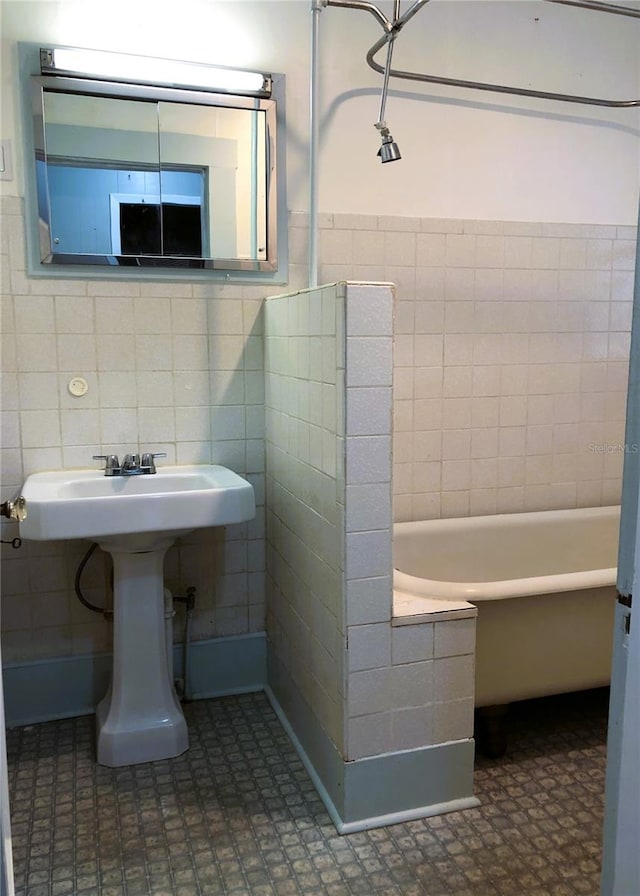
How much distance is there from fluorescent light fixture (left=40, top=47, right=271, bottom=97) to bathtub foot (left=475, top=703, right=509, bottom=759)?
2.05 meters

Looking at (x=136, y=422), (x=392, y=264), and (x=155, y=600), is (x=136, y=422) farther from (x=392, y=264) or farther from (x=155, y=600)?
(x=392, y=264)

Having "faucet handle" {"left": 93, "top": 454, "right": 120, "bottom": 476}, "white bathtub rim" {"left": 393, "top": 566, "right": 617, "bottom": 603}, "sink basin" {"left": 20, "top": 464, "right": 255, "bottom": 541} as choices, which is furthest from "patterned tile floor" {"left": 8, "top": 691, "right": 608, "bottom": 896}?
"faucet handle" {"left": 93, "top": 454, "right": 120, "bottom": 476}

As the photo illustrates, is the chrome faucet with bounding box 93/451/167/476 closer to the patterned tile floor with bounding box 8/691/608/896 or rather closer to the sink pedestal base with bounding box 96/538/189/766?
the sink pedestal base with bounding box 96/538/189/766

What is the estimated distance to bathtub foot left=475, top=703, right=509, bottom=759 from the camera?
86.5 inches

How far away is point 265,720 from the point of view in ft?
8.10

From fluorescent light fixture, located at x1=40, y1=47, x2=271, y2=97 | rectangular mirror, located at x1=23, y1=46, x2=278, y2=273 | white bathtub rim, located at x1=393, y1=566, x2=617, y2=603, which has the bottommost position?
white bathtub rim, located at x1=393, y1=566, x2=617, y2=603

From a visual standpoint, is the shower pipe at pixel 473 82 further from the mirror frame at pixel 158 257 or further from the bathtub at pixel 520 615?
the bathtub at pixel 520 615

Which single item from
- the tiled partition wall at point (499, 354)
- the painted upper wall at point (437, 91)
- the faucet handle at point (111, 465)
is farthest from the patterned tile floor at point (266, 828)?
the painted upper wall at point (437, 91)

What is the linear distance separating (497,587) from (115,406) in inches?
51.8

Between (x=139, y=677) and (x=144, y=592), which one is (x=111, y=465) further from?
(x=139, y=677)

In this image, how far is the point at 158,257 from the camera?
2.36 meters

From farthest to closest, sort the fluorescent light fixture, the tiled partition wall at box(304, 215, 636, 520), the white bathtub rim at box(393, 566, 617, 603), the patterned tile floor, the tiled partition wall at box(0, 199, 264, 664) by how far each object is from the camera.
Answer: the tiled partition wall at box(304, 215, 636, 520) < the tiled partition wall at box(0, 199, 264, 664) < the fluorescent light fixture < the white bathtub rim at box(393, 566, 617, 603) < the patterned tile floor

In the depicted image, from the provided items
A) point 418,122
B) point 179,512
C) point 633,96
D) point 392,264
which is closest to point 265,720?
point 179,512

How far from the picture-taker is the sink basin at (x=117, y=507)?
6.38 feet
